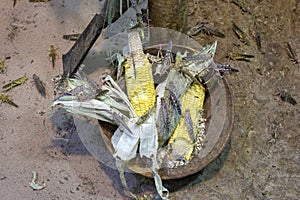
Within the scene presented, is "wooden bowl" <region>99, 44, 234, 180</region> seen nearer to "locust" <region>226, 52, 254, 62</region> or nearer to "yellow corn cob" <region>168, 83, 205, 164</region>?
"yellow corn cob" <region>168, 83, 205, 164</region>

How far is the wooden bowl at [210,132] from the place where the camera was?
63.3 inches

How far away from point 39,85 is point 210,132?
2.36ft

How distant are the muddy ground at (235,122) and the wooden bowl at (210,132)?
135 millimetres

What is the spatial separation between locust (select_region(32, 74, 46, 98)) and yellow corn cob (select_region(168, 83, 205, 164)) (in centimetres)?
58

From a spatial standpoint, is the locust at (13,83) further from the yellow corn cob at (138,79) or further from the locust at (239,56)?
the locust at (239,56)

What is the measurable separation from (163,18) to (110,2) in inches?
8.2

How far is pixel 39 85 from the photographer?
77.2 inches

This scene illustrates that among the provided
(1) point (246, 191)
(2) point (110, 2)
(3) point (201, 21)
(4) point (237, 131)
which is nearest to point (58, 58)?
(2) point (110, 2)

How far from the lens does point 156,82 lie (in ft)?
5.82

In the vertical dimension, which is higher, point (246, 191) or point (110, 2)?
point (110, 2)

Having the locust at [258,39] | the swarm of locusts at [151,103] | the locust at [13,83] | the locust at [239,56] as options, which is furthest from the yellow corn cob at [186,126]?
the locust at [13,83]

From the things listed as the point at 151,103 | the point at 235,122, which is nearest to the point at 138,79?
the point at 151,103

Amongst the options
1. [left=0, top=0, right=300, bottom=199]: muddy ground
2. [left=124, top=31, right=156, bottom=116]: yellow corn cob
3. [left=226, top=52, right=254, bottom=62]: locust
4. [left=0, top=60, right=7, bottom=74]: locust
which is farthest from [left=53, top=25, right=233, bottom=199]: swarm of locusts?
[left=0, top=60, right=7, bottom=74]: locust

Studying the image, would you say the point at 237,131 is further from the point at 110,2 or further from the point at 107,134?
the point at 110,2
